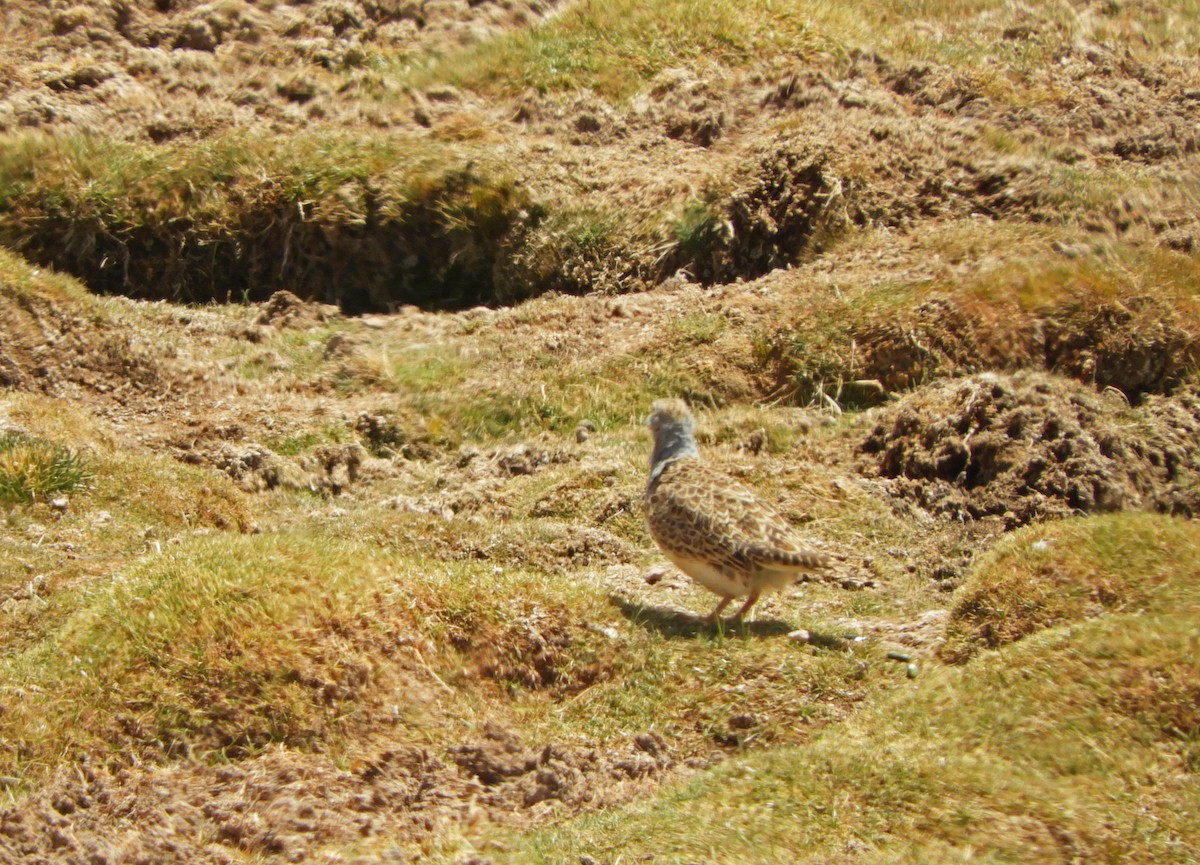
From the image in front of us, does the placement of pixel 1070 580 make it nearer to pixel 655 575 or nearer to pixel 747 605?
pixel 747 605

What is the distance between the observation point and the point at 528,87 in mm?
17750

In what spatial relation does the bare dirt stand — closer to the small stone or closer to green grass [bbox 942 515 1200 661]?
the small stone

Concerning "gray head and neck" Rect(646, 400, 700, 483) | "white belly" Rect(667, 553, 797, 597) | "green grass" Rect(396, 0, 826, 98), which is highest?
"green grass" Rect(396, 0, 826, 98)

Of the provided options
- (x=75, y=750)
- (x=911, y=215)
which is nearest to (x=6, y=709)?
(x=75, y=750)

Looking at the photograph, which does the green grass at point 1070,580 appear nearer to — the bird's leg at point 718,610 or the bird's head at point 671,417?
the bird's leg at point 718,610

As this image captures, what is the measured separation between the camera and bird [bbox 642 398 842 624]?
8.07 meters

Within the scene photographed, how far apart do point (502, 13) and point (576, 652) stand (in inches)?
539

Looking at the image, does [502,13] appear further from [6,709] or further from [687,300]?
[6,709]

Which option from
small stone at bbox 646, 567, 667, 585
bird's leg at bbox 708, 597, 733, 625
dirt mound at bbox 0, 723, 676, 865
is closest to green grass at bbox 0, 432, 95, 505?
dirt mound at bbox 0, 723, 676, 865

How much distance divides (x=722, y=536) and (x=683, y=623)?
60 cm

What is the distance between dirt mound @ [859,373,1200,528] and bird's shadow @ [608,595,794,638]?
8.78 feet

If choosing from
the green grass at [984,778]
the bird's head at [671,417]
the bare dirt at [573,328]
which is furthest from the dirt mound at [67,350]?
the green grass at [984,778]

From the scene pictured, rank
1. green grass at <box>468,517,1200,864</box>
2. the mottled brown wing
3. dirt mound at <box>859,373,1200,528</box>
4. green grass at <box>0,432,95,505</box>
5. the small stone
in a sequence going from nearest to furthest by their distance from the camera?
green grass at <box>468,517,1200,864</box> < the mottled brown wing < the small stone < green grass at <box>0,432,95,505</box> < dirt mound at <box>859,373,1200,528</box>

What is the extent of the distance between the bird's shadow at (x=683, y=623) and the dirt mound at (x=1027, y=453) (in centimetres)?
268
